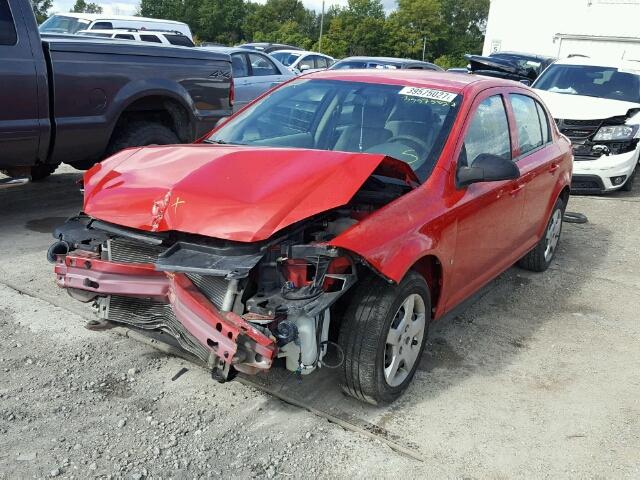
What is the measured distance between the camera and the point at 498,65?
497 inches

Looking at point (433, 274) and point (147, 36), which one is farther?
point (147, 36)

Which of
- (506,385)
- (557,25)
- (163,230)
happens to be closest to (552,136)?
(506,385)

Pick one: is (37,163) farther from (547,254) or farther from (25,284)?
(547,254)

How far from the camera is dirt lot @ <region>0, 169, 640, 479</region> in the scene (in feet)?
9.75

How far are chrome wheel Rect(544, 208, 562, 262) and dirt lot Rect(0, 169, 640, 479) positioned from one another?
3.54 ft

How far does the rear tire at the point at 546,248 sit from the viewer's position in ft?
18.8

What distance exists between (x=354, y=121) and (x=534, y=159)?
5.25 feet

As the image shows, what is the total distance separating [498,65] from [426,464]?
1096 cm

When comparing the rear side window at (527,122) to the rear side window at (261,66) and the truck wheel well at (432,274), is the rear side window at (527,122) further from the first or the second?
the rear side window at (261,66)

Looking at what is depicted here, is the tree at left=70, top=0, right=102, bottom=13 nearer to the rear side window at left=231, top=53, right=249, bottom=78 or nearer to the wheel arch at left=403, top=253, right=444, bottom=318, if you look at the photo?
the rear side window at left=231, top=53, right=249, bottom=78

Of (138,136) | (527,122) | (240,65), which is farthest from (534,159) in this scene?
(240,65)

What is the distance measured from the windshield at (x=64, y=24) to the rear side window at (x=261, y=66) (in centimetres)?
445

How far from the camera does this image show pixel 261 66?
1272 cm

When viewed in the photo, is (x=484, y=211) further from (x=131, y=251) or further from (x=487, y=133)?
(x=131, y=251)
